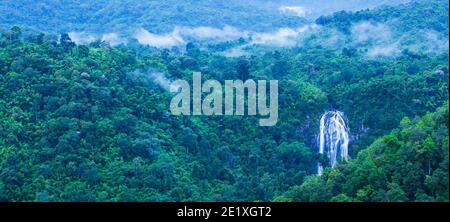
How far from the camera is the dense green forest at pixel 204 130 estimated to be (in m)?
11.8

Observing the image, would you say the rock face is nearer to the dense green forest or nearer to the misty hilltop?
the dense green forest

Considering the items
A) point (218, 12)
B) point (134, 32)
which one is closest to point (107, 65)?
point (134, 32)

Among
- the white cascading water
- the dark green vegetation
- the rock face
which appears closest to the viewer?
the dark green vegetation

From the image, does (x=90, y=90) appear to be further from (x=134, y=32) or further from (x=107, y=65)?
(x=134, y=32)

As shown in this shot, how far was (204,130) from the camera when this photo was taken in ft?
63.4

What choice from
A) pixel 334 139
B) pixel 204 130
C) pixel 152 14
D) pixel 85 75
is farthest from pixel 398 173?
pixel 152 14

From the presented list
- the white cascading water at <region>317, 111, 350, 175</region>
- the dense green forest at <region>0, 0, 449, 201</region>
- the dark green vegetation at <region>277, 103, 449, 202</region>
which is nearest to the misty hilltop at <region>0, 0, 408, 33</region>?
the dense green forest at <region>0, 0, 449, 201</region>

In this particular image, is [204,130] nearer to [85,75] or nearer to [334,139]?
[85,75]

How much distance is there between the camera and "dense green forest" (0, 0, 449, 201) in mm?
11820

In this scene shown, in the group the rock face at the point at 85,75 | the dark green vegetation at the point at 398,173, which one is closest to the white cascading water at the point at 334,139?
the rock face at the point at 85,75

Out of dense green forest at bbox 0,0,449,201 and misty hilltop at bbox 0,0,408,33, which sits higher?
misty hilltop at bbox 0,0,408,33
